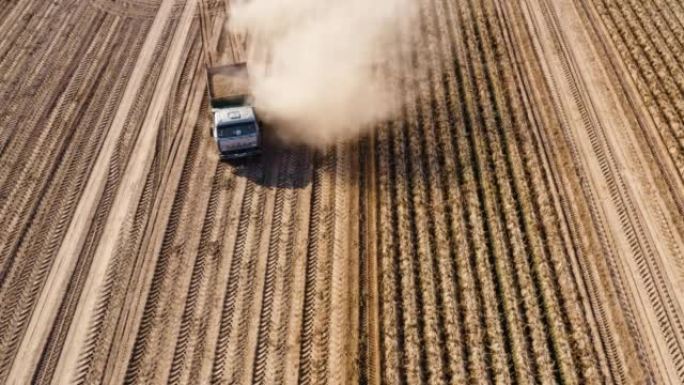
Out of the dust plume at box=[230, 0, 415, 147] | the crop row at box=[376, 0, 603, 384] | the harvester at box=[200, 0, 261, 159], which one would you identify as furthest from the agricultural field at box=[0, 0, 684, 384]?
the harvester at box=[200, 0, 261, 159]

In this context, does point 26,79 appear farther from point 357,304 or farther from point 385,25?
point 357,304

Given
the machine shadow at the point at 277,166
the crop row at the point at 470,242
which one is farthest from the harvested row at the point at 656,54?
the machine shadow at the point at 277,166

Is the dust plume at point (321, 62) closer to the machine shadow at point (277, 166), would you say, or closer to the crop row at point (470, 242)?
the machine shadow at point (277, 166)

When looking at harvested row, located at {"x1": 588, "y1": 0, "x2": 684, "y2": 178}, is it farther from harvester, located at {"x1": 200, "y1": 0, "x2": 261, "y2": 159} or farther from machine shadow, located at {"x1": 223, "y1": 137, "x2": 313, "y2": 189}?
harvester, located at {"x1": 200, "y1": 0, "x2": 261, "y2": 159}

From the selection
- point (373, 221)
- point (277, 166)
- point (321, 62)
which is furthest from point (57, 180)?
point (373, 221)

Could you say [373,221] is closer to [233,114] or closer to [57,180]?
[233,114]

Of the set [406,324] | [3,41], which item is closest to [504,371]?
[406,324]
